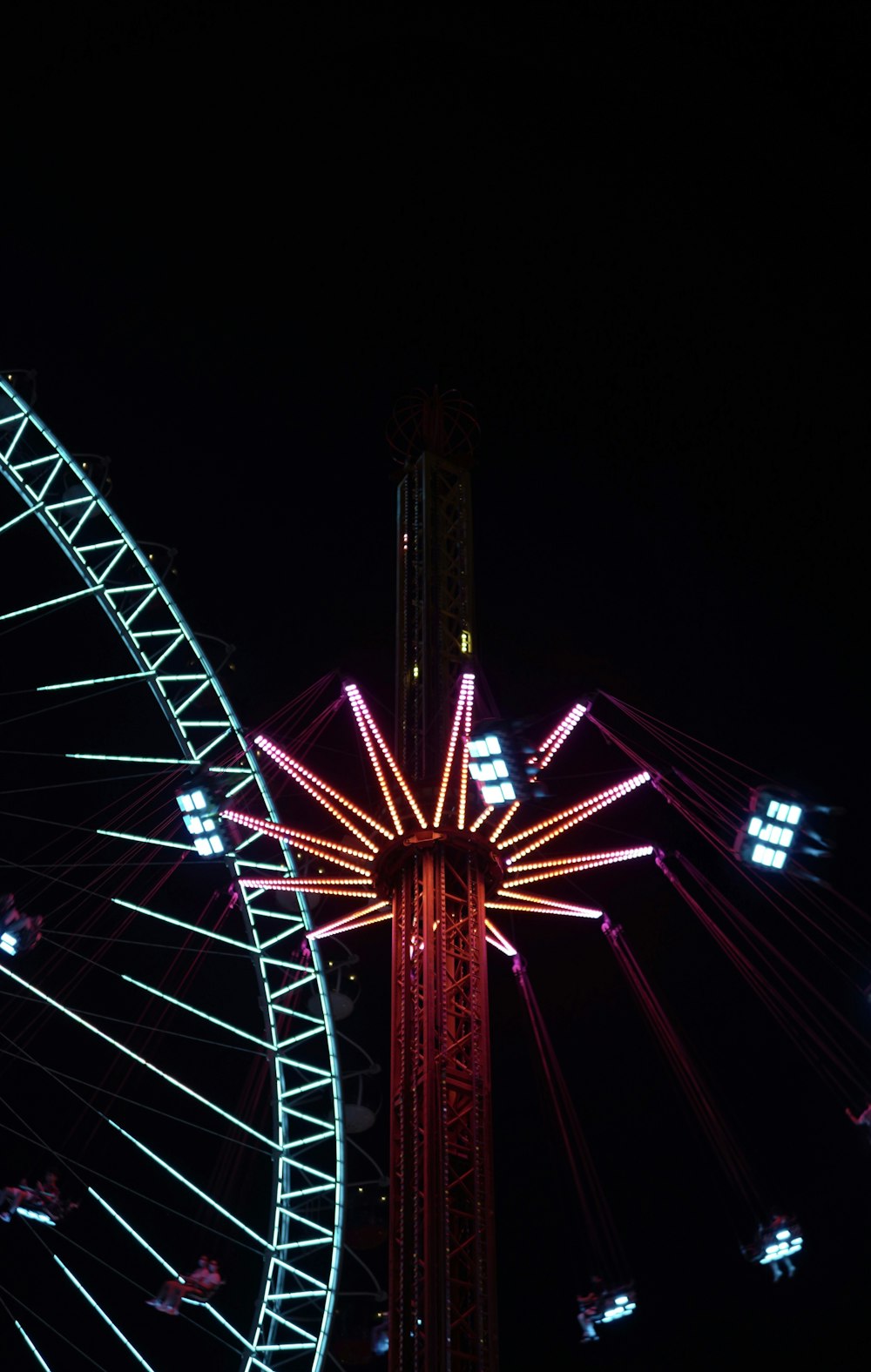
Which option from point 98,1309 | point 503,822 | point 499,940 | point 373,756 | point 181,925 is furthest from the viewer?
point 181,925

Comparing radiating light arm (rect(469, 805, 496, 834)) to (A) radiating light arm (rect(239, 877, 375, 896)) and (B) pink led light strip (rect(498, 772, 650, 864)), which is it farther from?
(A) radiating light arm (rect(239, 877, 375, 896))

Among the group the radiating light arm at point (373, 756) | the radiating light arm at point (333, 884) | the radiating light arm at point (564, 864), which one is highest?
the radiating light arm at point (373, 756)

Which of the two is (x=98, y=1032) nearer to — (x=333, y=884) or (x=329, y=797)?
(x=333, y=884)

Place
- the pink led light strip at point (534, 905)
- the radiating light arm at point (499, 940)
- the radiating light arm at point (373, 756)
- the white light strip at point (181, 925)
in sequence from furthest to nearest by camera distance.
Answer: the white light strip at point (181, 925)
the radiating light arm at point (499, 940)
the pink led light strip at point (534, 905)
the radiating light arm at point (373, 756)

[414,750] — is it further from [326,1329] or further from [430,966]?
[326,1329]

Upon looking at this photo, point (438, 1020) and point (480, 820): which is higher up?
point (480, 820)

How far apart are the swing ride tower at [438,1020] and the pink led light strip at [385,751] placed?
0.82 ft

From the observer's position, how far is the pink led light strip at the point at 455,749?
922 inches

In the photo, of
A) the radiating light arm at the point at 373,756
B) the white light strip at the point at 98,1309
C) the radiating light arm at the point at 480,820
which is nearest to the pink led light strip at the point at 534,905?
the radiating light arm at the point at 480,820

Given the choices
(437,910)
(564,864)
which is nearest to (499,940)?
(564,864)

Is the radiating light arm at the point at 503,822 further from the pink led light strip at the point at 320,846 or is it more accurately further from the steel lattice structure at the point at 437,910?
the pink led light strip at the point at 320,846

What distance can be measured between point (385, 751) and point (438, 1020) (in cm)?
407

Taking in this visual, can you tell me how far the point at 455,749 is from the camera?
23.5 metres

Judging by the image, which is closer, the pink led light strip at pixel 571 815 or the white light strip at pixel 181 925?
the pink led light strip at pixel 571 815
